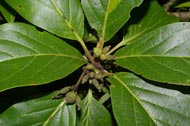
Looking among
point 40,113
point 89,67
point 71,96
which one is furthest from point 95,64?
point 40,113

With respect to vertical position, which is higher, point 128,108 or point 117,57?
point 117,57

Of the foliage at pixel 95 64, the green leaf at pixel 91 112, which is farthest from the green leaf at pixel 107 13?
the green leaf at pixel 91 112

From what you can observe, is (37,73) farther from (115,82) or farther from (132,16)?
(132,16)

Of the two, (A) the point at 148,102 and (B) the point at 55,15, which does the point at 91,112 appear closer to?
(A) the point at 148,102

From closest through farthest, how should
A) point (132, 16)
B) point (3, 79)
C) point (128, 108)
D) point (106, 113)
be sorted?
point (3, 79) < point (128, 108) < point (106, 113) < point (132, 16)


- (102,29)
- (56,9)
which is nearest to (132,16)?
(102,29)

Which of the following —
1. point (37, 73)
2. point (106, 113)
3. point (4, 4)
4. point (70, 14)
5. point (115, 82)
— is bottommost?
point (106, 113)
